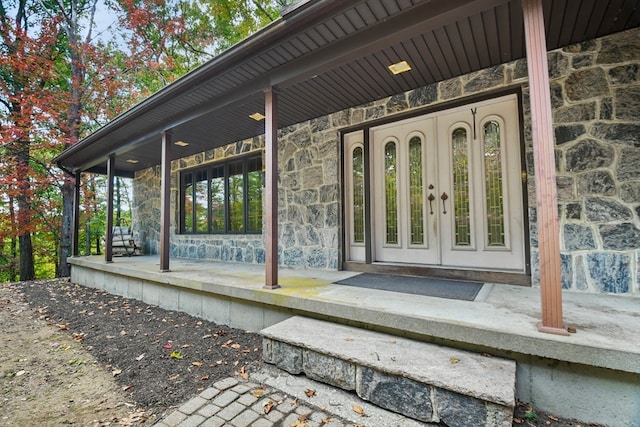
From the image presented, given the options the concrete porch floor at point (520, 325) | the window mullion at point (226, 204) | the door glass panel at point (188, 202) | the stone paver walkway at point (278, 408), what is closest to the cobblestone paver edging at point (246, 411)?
the stone paver walkway at point (278, 408)

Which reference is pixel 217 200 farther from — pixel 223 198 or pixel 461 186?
pixel 461 186

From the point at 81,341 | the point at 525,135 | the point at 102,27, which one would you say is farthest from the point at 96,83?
the point at 525,135

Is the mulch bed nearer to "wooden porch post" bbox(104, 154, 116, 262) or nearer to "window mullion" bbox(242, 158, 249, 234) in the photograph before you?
"wooden porch post" bbox(104, 154, 116, 262)

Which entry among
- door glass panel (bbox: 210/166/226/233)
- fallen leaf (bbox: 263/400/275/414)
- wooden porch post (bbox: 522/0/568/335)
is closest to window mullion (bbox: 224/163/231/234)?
door glass panel (bbox: 210/166/226/233)

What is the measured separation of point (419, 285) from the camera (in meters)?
2.98

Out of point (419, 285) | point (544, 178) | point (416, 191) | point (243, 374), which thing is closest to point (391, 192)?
point (416, 191)

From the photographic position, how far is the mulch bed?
2.16 metres

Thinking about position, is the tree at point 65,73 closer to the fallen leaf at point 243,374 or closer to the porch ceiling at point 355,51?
the porch ceiling at point 355,51

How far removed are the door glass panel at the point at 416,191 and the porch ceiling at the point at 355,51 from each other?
28.2 inches

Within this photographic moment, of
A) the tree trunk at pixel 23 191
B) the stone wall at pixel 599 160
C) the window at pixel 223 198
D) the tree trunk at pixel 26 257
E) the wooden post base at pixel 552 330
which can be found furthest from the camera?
the tree trunk at pixel 26 257

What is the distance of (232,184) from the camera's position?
5773 mm

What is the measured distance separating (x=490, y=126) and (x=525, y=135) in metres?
0.38

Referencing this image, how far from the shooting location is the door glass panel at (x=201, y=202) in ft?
20.5

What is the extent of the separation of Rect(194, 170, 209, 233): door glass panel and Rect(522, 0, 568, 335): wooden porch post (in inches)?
226
